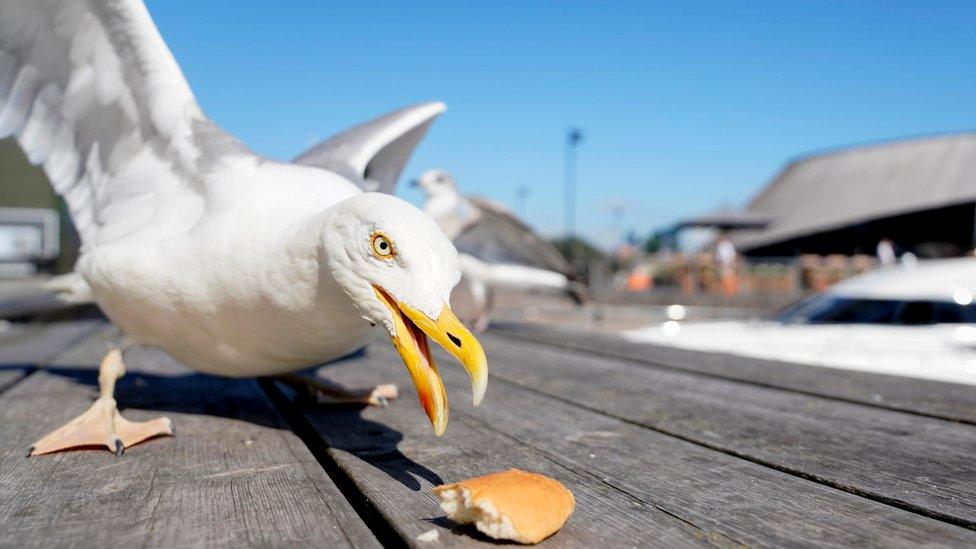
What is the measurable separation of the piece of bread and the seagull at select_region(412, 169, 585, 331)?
7.52m

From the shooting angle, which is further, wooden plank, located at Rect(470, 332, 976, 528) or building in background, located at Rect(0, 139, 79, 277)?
building in background, located at Rect(0, 139, 79, 277)

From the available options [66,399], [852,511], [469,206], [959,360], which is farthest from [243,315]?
[469,206]

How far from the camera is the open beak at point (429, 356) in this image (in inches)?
54.2

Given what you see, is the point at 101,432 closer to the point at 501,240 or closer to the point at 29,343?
the point at 29,343

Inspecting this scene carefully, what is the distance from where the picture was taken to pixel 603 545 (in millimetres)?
1058

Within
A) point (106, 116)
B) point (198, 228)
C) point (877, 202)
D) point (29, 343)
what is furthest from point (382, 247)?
point (877, 202)

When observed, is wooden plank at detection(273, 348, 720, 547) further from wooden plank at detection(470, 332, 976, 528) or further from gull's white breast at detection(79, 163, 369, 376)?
wooden plank at detection(470, 332, 976, 528)

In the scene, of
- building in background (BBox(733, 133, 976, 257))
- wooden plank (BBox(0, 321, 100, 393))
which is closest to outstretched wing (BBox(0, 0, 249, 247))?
wooden plank (BBox(0, 321, 100, 393))

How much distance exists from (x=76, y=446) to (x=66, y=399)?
0.77 m

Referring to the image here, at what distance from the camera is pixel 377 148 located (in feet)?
9.36

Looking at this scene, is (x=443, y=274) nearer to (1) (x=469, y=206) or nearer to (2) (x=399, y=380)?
(2) (x=399, y=380)

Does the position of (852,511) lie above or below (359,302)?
below

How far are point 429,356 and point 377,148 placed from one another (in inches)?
60.7

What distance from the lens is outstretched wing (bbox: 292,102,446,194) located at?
8.48ft
